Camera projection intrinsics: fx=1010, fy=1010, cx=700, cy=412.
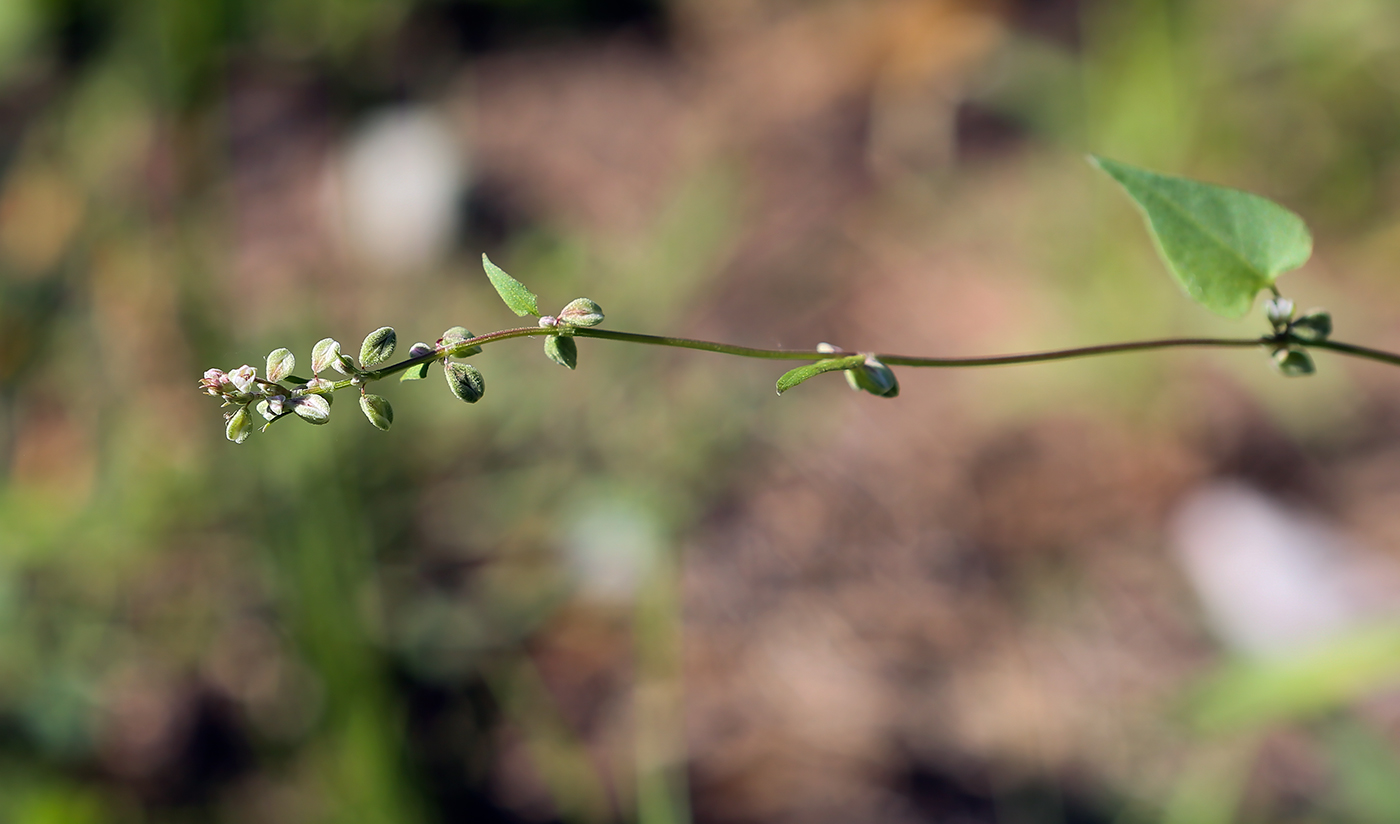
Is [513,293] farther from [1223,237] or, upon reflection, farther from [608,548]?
[608,548]

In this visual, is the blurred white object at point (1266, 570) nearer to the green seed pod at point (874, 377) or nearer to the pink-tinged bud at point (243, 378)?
the green seed pod at point (874, 377)

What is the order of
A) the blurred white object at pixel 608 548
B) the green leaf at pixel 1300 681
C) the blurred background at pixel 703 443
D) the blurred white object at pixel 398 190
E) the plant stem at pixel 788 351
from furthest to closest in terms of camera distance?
the blurred white object at pixel 398 190, the blurred white object at pixel 608 548, the blurred background at pixel 703 443, the green leaf at pixel 1300 681, the plant stem at pixel 788 351

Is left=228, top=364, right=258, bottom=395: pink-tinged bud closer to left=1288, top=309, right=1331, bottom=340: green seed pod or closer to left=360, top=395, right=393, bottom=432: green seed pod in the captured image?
left=360, top=395, right=393, bottom=432: green seed pod

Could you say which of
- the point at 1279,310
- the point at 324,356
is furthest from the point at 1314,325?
the point at 324,356

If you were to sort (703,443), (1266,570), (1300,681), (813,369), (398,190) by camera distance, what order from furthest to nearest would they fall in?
(398,190)
(703,443)
(1266,570)
(1300,681)
(813,369)

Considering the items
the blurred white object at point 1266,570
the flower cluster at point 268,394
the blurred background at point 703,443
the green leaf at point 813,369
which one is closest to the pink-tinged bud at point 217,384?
the flower cluster at point 268,394

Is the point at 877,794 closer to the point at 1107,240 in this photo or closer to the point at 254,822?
the point at 254,822

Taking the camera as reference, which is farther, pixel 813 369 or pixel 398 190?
pixel 398 190
